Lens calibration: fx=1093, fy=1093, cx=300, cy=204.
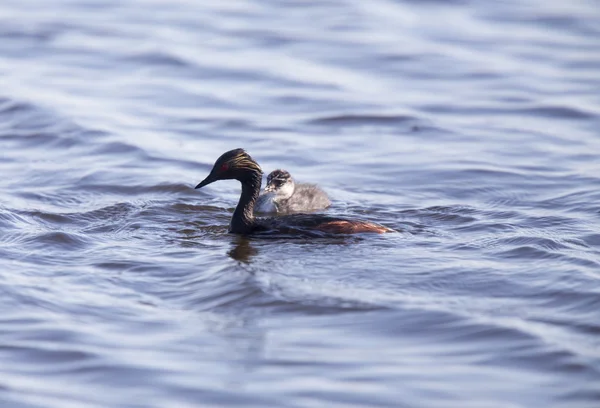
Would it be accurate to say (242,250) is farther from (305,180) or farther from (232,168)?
(305,180)

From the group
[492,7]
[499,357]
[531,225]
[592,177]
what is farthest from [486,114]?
[499,357]

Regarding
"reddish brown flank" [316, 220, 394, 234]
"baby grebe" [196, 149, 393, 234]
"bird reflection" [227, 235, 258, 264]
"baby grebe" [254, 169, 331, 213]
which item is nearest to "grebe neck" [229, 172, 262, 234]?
"baby grebe" [196, 149, 393, 234]

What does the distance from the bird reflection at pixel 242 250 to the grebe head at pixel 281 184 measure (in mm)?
1679

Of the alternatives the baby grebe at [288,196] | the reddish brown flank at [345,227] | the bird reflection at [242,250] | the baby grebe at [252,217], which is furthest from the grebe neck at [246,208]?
the baby grebe at [288,196]

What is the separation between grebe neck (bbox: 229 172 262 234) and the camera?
10.9 m

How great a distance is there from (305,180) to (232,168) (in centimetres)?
252

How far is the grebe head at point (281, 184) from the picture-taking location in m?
12.4

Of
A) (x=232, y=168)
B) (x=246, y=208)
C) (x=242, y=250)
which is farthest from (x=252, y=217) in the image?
(x=242, y=250)

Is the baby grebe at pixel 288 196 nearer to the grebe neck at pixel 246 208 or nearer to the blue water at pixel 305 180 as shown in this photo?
the blue water at pixel 305 180

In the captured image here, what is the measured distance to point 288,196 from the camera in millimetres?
12422

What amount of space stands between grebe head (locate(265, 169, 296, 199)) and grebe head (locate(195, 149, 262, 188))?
3.86 feet

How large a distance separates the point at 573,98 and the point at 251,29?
22.9ft

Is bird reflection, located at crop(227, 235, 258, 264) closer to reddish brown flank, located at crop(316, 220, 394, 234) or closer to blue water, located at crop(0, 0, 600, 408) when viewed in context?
blue water, located at crop(0, 0, 600, 408)

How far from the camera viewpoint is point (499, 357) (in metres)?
7.54
